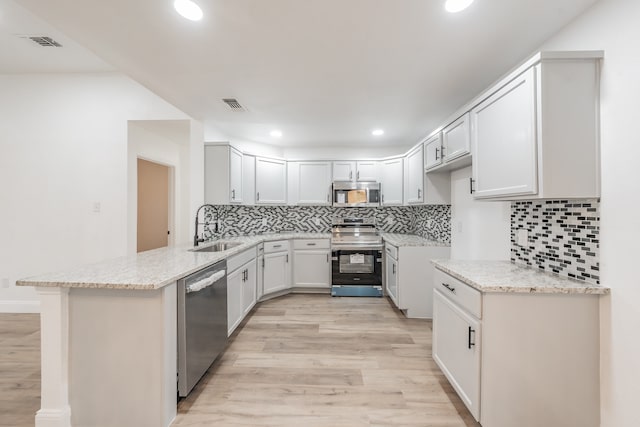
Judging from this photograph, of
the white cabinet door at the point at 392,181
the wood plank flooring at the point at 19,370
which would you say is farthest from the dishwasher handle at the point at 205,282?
the white cabinet door at the point at 392,181

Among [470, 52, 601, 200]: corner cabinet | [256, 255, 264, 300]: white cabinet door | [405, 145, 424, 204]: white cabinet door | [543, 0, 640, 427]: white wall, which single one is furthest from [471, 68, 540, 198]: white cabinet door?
[256, 255, 264, 300]: white cabinet door

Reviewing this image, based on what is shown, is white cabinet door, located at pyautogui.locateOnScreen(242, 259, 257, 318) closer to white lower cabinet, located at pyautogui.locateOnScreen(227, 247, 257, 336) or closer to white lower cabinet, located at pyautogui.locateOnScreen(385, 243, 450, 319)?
white lower cabinet, located at pyautogui.locateOnScreen(227, 247, 257, 336)

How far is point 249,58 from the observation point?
79.8 inches

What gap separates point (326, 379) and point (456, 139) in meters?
2.29

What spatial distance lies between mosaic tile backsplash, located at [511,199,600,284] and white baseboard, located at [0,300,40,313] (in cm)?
510

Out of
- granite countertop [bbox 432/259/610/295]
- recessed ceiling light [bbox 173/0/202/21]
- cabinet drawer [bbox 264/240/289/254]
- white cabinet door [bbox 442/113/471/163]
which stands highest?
recessed ceiling light [bbox 173/0/202/21]

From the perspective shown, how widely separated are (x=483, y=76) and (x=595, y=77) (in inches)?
36.8

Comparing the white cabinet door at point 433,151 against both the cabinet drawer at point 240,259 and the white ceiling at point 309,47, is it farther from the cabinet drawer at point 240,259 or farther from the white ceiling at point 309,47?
the cabinet drawer at point 240,259

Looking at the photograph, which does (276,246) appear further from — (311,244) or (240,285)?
(240,285)

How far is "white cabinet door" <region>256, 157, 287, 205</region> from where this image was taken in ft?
13.7

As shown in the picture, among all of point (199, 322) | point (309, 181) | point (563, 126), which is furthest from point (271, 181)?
point (563, 126)

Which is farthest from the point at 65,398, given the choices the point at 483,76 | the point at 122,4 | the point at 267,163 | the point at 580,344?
the point at 483,76

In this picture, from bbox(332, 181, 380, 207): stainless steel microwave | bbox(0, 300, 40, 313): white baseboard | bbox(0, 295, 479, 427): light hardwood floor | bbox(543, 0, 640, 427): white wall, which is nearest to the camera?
bbox(543, 0, 640, 427): white wall

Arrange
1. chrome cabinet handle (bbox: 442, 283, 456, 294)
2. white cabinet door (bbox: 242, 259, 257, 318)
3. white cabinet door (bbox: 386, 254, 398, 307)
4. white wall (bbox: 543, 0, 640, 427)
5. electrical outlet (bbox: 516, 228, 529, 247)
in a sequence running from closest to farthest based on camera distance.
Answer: white wall (bbox: 543, 0, 640, 427), chrome cabinet handle (bbox: 442, 283, 456, 294), electrical outlet (bbox: 516, 228, 529, 247), white cabinet door (bbox: 242, 259, 257, 318), white cabinet door (bbox: 386, 254, 398, 307)
